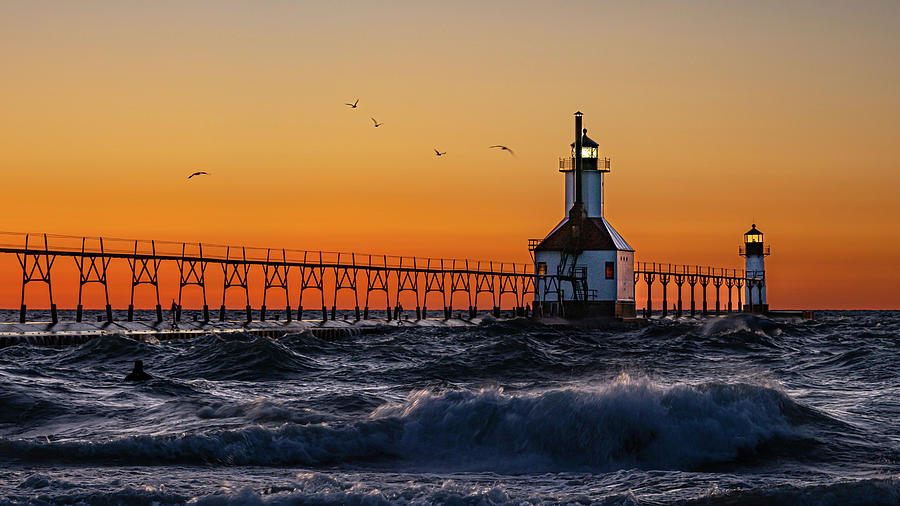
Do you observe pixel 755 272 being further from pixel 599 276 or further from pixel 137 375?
pixel 137 375

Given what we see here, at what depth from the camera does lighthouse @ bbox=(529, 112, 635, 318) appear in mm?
72000

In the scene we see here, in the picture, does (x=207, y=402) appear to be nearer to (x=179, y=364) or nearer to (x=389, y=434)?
(x=389, y=434)

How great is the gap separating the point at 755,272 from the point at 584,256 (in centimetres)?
3453

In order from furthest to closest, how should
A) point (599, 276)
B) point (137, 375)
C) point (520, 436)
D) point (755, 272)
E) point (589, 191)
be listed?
point (755, 272) → point (589, 191) → point (599, 276) → point (137, 375) → point (520, 436)

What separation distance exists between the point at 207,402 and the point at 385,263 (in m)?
51.5

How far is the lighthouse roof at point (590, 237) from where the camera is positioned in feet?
236

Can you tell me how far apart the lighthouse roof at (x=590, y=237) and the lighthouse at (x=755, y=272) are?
28.7m

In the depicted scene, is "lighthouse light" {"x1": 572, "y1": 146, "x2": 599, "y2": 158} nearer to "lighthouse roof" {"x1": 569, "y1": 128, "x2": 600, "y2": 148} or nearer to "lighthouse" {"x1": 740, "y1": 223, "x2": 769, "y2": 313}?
"lighthouse roof" {"x1": 569, "y1": 128, "x2": 600, "y2": 148}

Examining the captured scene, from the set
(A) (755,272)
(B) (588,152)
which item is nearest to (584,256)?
(B) (588,152)

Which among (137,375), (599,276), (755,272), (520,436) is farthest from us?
(755,272)

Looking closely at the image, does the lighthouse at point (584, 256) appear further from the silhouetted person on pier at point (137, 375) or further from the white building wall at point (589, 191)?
the silhouetted person on pier at point (137, 375)

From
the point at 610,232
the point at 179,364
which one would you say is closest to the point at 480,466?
the point at 179,364

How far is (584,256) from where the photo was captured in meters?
72.5

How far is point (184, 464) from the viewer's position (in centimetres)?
1229
